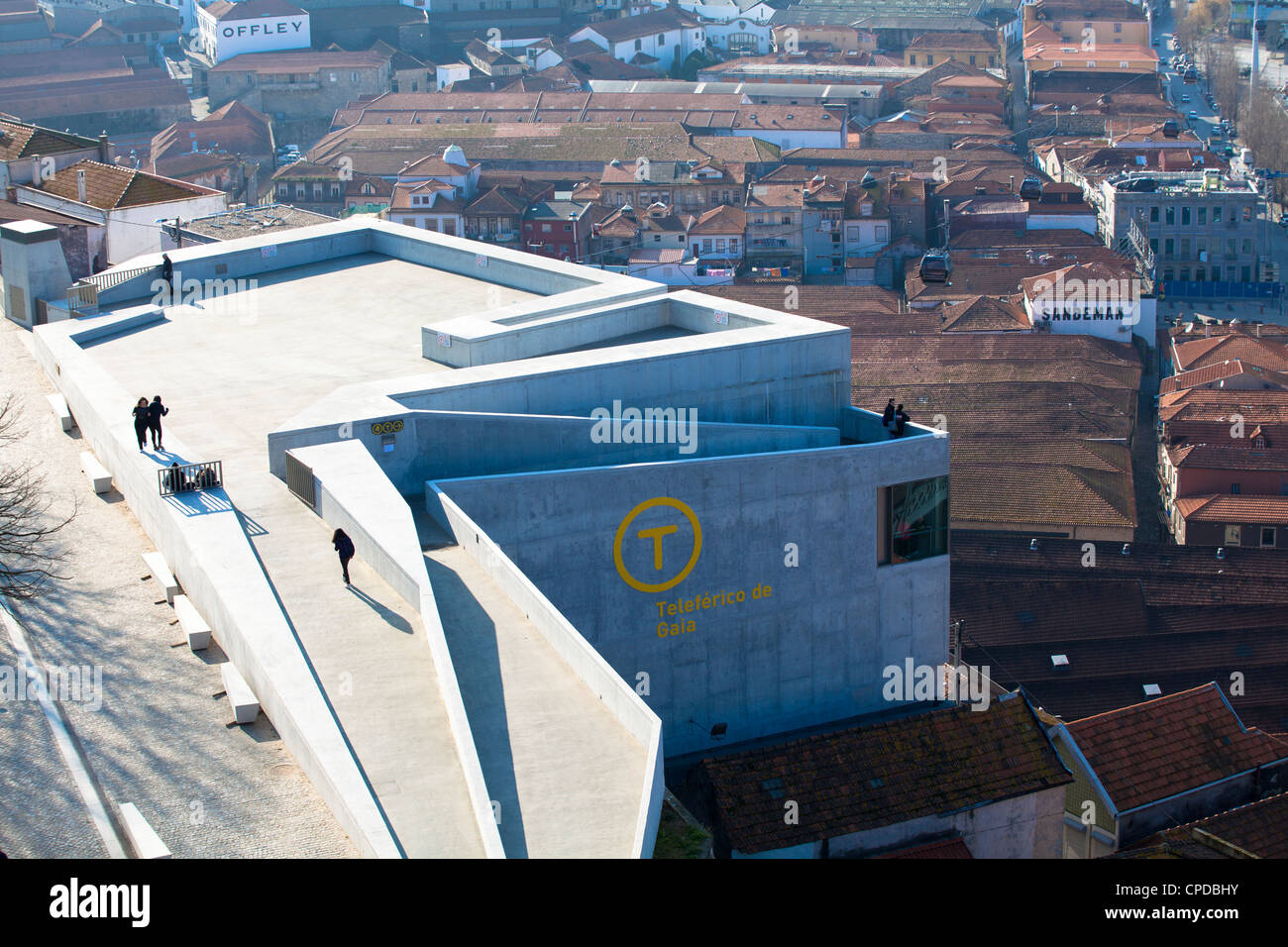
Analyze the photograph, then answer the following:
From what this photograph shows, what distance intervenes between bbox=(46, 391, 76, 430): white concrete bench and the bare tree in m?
2.12

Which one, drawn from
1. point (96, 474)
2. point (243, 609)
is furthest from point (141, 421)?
point (243, 609)

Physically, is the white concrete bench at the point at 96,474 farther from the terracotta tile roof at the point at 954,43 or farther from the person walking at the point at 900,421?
the terracotta tile roof at the point at 954,43

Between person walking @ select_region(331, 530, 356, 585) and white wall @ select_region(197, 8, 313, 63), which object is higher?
white wall @ select_region(197, 8, 313, 63)

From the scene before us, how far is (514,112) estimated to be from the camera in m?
107

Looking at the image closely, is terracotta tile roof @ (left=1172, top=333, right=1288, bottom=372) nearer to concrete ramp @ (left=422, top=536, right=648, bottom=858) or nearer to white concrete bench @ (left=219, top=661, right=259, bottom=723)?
concrete ramp @ (left=422, top=536, right=648, bottom=858)

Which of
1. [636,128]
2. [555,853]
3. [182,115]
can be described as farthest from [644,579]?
[182,115]

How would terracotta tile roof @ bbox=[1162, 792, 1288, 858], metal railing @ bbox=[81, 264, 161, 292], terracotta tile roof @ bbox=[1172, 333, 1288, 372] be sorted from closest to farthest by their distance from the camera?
terracotta tile roof @ bbox=[1162, 792, 1288, 858] < metal railing @ bbox=[81, 264, 161, 292] < terracotta tile roof @ bbox=[1172, 333, 1288, 372]

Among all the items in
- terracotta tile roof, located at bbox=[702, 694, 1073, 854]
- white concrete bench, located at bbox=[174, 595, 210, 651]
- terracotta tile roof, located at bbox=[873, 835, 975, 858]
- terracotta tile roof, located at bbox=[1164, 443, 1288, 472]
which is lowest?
terracotta tile roof, located at bbox=[1164, 443, 1288, 472]

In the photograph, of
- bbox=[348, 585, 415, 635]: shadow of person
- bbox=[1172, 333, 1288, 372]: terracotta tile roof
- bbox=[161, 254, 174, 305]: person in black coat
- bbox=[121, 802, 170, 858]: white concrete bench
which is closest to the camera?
bbox=[121, 802, 170, 858]: white concrete bench

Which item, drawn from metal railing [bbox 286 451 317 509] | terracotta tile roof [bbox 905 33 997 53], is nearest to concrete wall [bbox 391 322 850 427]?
metal railing [bbox 286 451 317 509]

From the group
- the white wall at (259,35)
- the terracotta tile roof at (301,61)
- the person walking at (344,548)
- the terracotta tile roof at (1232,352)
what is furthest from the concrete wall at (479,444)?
the white wall at (259,35)

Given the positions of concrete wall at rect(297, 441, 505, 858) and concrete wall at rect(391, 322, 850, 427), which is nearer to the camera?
concrete wall at rect(297, 441, 505, 858)

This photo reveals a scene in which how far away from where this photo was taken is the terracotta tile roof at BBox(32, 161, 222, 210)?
34.2m
